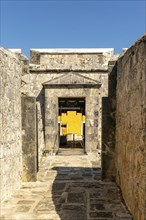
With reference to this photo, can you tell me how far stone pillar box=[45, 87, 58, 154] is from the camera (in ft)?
34.3

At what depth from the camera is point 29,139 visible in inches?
226

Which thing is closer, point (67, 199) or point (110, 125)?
point (67, 199)

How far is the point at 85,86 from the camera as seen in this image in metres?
10.4

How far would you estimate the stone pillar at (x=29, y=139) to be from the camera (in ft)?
18.8

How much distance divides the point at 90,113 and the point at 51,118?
5.67ft

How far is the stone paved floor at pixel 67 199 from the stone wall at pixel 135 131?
43 cm

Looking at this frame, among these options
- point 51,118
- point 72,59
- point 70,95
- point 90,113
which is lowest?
point 51,118

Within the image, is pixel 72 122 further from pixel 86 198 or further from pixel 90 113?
pixel 86 198

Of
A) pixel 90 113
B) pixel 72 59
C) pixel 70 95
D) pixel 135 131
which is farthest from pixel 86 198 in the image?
pixel 72 59

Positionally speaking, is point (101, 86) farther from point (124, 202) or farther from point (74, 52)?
point (124, 202)

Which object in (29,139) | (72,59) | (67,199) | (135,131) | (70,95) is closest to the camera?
(135,131)

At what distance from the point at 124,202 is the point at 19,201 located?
193 centimetres

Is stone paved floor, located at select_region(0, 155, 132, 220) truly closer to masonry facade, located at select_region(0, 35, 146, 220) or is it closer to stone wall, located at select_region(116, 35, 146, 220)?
masonry facade, located at select_region(0, 35, 146, 220)

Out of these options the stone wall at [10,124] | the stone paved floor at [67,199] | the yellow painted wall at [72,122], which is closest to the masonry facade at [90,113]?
the stone wall at [10,124]
